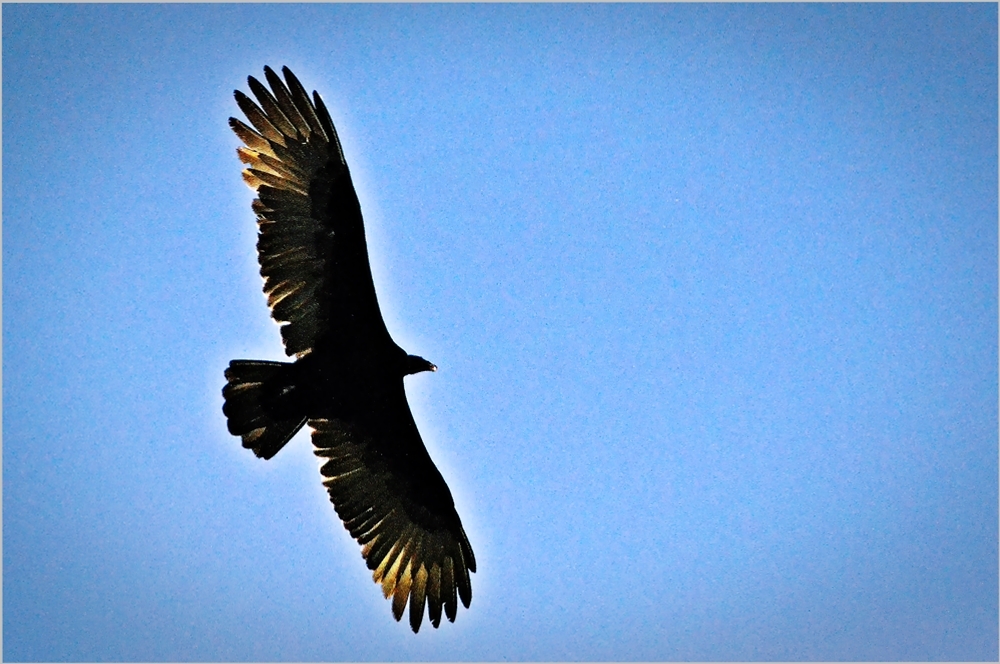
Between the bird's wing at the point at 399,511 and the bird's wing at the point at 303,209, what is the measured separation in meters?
1.23

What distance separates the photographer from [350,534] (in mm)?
9789

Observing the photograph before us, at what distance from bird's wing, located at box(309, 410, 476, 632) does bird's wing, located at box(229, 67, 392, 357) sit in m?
1.23

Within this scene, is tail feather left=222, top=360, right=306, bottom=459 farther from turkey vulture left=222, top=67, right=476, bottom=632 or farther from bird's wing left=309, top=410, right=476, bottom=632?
bird's wing left=309, top=410, right=476, bottom=632

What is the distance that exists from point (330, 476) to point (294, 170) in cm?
298

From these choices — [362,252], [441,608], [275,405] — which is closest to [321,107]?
[362,252]

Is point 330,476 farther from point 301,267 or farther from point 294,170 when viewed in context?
point 294,170

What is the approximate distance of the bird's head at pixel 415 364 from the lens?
30.3 ft

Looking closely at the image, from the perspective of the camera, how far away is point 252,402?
8.85 meters

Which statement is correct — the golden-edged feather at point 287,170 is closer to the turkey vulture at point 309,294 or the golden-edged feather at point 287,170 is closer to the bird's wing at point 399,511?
the turkey vulture at point 309,294

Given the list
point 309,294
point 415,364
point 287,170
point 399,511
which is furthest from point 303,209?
point 399,511

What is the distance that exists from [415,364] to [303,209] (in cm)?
173

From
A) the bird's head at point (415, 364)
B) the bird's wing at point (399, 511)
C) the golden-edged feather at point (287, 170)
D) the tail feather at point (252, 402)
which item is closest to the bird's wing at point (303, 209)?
the golden-edged feather at point (287, 170)

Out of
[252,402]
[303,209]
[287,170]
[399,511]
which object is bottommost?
[252,402]

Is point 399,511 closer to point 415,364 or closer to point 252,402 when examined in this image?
point 415,364
